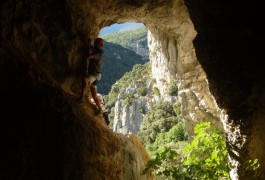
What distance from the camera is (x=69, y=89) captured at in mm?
9820

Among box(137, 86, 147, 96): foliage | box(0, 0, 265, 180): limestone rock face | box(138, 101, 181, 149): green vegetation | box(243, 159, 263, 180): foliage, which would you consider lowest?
box(243, 159, 263, 180): foliage

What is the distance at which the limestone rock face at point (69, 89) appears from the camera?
660cm

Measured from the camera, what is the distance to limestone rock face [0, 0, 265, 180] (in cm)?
660

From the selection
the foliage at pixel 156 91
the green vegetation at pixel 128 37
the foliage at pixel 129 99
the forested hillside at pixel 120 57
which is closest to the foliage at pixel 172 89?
the foliage at pixel 156 91

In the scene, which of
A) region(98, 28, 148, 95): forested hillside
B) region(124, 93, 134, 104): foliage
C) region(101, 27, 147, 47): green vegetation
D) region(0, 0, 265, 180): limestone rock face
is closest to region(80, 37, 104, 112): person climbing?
region(0, 0, 265, 180): limestone rock face

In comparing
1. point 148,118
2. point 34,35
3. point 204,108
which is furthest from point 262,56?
point 148,118

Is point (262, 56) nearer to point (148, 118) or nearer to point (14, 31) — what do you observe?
point (14, 31)

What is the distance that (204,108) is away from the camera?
19391 mm

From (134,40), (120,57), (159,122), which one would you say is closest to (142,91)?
(159,122)

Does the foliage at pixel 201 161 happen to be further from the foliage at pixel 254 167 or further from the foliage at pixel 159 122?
the foliage at pixel 159 122

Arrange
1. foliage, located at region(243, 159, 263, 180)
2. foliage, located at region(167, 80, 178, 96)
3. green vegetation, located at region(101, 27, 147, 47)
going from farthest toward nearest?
green vegetation, located at region(101, 27, 147, 47)
foliage, located at region(167, 80, 178, 96)
foliage, located at region(243, 159, 263, 180)

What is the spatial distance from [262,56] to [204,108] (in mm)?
12664

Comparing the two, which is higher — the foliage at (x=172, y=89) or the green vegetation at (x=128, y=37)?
the green vegetation at (x=128, y=37)

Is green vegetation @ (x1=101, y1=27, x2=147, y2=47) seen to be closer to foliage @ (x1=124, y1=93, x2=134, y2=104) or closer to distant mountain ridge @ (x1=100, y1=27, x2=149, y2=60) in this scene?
distant mountain ridge @ (x1=100, y1=27, x2=149, y2=60)
